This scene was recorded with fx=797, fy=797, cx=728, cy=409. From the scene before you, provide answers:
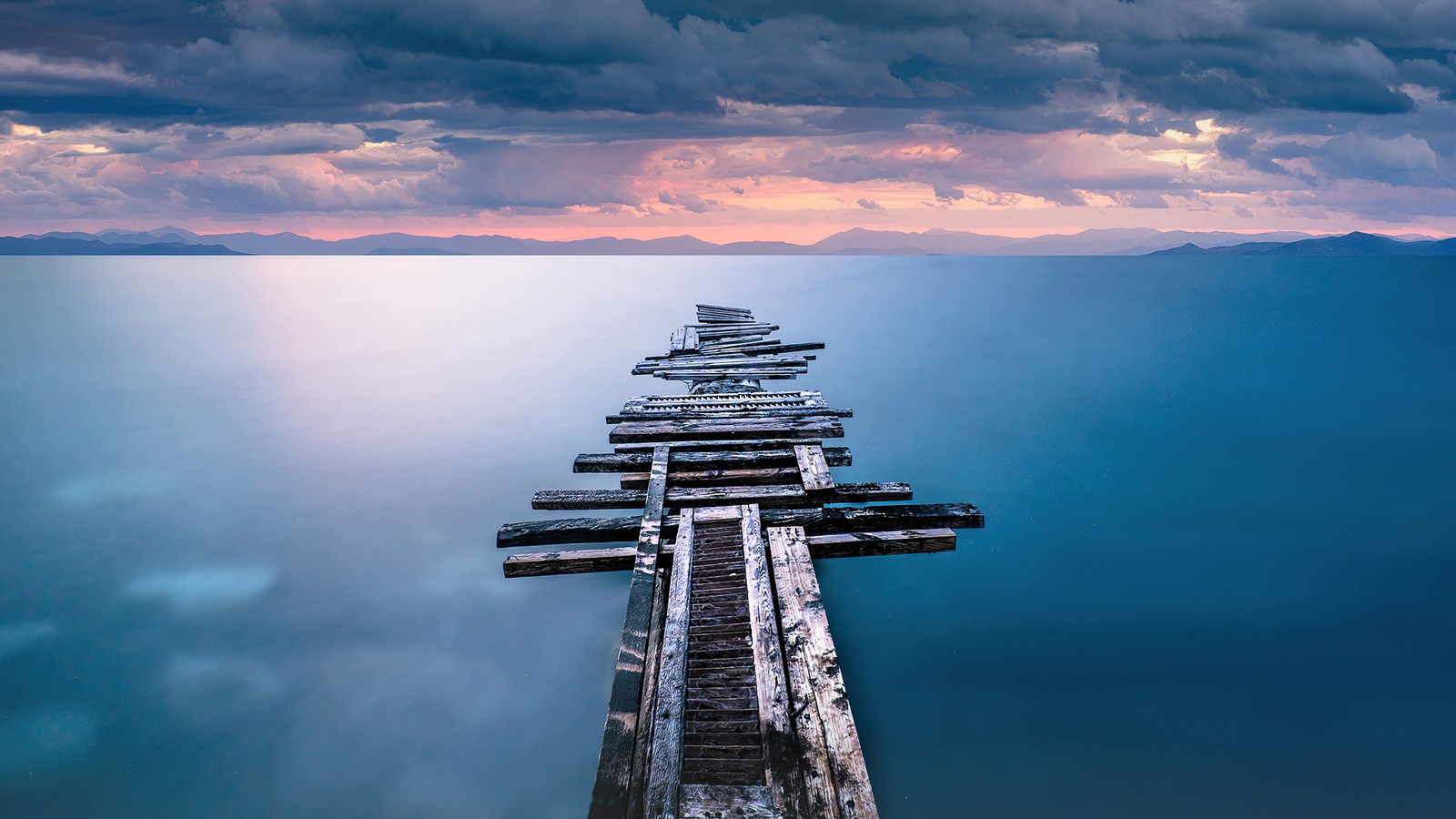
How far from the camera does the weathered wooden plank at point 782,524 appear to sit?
882 centimetres

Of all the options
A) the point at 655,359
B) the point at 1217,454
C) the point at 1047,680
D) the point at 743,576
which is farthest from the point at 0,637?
the point at 1217,454

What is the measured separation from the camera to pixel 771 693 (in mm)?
5770

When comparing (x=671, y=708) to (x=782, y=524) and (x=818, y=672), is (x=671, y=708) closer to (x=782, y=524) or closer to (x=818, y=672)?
(x=818, y=672)

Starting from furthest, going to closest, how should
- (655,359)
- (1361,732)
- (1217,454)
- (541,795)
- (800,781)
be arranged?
(655,359)
(1217,454)
(1361,732)
(541,795)
(800,781)

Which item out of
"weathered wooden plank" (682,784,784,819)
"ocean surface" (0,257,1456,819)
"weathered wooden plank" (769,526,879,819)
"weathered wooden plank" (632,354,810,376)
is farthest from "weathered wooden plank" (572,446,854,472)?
"weathered wooden plank" (632,354,810,376)

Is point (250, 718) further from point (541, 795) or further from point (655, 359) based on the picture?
point (655, 359)

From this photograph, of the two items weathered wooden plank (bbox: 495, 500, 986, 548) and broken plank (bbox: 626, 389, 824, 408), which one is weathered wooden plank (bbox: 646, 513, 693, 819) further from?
broken plank (bbox: 626, 389, 824, 408)

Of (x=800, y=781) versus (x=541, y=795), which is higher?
(x=800, y=781)

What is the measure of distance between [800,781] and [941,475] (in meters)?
11.9

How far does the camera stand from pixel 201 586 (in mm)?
11539

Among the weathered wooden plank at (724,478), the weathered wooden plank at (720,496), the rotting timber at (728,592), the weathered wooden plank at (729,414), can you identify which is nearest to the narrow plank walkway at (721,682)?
the rotting timber at (728,592)

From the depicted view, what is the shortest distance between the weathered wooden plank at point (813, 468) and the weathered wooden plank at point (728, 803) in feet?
16.4

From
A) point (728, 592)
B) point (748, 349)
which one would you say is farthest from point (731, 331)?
point (728, 592)

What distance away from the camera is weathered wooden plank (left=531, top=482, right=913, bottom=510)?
379 inches
